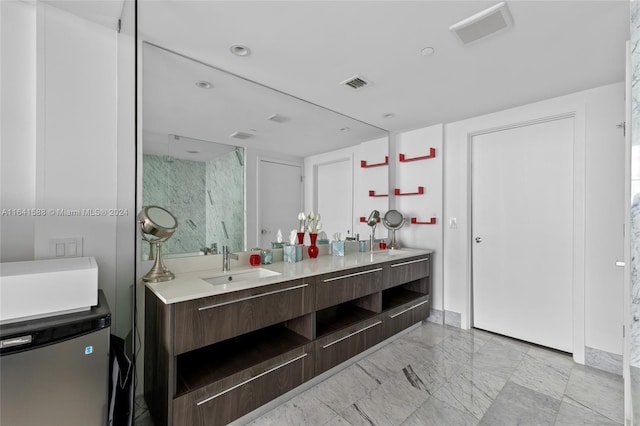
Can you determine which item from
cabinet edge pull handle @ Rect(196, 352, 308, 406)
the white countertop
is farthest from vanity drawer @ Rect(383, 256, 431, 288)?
cabinet edge pull handle @ Rect(196, 352, 308, 406)

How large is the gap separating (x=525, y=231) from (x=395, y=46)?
2251mm

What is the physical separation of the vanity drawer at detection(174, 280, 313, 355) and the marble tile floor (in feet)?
2.04

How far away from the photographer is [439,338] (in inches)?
117

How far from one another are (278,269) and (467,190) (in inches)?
89.8

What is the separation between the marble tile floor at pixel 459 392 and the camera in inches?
71.5

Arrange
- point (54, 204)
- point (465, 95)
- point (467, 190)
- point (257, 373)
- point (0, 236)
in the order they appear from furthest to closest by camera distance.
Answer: point (467, 190)
point (465, 95)
point (257, 373)
point (54, 204)
point (0, 236)

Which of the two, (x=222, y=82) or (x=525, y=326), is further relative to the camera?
(x=525, y=326)

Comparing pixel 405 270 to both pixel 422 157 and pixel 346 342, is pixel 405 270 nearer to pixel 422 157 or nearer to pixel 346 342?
pixel 346 342

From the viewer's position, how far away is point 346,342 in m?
2.30

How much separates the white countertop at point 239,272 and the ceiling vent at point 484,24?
1.73m

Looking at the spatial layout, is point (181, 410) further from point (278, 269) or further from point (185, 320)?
point (278, 269)

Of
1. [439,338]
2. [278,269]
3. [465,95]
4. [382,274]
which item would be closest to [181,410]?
[278,269]

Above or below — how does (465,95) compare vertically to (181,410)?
above

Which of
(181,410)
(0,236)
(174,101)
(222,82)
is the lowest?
(181,410)
